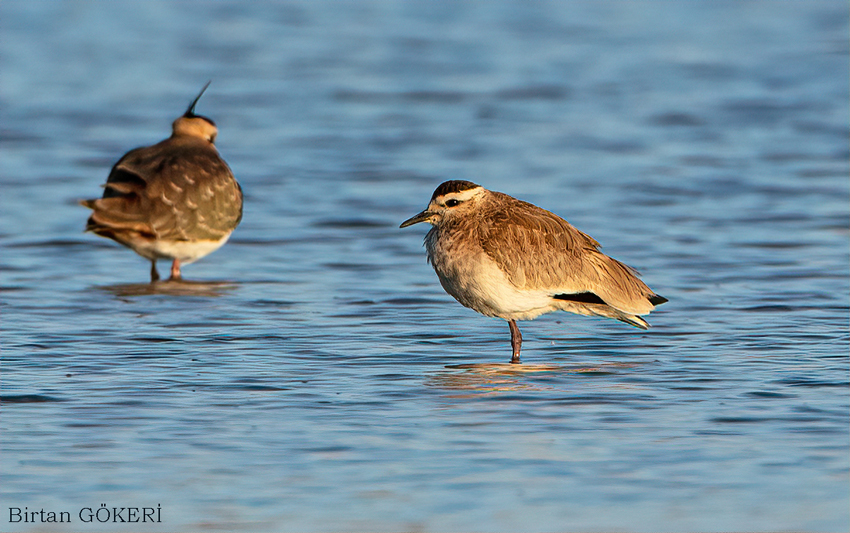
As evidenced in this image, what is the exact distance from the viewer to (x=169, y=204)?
11.2 meters

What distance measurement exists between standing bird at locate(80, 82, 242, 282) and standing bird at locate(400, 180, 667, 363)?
10.2ft

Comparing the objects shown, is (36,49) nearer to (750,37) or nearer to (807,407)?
(750,37)

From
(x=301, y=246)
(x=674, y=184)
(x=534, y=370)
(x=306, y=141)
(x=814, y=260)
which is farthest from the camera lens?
(x=306, y=141)

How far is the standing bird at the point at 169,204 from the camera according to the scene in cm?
1110

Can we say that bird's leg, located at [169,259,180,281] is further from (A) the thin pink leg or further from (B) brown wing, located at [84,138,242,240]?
(B) brown wing, located at [84,138,242,240]

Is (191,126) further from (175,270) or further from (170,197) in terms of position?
(175,270)

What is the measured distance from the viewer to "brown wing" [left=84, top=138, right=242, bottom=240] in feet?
36.4

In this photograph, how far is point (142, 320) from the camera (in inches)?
392

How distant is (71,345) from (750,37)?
2138 centimetres

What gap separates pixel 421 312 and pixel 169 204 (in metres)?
2.43

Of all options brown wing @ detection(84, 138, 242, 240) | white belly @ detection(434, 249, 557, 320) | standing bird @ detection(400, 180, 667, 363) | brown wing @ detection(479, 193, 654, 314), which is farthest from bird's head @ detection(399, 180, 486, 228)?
brown wing @ detection(84, 138, 242, 240)

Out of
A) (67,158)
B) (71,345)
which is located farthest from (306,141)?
(71,345)

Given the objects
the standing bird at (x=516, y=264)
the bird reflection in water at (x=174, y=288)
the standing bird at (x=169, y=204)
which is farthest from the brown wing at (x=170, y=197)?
the standing bird at (x=516, y=264)

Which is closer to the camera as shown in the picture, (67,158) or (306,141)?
(67,158)
